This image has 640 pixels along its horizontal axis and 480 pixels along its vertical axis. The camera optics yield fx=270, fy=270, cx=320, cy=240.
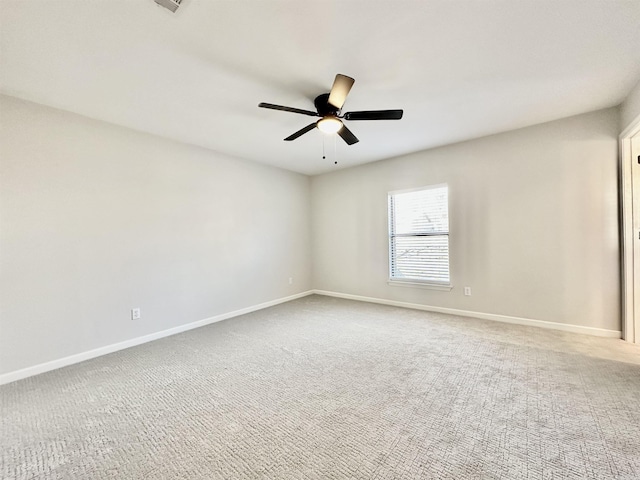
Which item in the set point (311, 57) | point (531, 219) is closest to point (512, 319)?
point (531, 219)

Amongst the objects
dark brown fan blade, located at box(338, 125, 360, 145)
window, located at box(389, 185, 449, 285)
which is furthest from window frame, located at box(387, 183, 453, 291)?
dark brown fan blade, located at box(338, 125, 360, 145)

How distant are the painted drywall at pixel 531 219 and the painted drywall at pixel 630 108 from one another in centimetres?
13

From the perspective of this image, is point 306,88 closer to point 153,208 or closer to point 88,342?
point 153,208

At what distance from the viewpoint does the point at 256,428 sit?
175cm

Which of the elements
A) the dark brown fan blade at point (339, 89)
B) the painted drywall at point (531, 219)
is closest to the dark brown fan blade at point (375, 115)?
the dark brown fan blade at point (339, 89)

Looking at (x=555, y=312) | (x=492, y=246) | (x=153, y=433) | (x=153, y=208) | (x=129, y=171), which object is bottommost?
(x=153, y=433)

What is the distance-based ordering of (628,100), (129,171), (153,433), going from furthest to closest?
(129,171)
(628,100)
(153,433)

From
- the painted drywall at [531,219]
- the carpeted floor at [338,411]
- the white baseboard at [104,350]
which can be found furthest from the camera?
Answer: the painted drywall at [531,219]

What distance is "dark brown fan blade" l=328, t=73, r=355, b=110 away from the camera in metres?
1.95

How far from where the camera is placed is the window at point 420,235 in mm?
4258

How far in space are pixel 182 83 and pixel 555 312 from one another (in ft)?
16.0

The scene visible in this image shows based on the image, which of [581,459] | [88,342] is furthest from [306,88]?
[88,342]

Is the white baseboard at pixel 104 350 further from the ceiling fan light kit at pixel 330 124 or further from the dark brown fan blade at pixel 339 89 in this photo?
the dark brown fan blade at pixel 339 89

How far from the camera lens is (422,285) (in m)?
4.42
